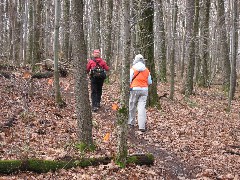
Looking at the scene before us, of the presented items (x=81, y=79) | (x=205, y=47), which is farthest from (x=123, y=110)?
(x=205, y=47)

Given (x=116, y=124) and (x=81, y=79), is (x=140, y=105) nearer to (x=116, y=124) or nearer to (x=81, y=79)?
(x=116, y=124)

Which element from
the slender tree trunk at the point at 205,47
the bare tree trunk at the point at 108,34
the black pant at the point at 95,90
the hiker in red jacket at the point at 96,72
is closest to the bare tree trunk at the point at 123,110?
the hiker in red jacket at the point at 96,72

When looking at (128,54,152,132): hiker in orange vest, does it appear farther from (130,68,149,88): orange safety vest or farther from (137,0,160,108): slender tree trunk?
(137,0,160,108): slender tree trunk

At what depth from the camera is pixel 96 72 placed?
1197 cm

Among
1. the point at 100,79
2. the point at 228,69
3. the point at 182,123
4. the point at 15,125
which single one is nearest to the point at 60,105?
the point at 100,79

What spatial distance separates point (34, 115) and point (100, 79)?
294 cm

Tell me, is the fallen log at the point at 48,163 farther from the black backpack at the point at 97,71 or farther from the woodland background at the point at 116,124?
the black backpack at the point at 97,71

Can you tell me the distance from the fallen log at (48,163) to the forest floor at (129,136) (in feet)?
0.33

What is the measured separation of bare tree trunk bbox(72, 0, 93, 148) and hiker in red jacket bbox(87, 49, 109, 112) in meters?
4.45

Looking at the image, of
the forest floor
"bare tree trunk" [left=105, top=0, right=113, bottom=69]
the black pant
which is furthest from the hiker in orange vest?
"bare tree trunk" [left=105, top=0, right=113, bottom=69]

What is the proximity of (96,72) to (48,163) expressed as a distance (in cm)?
593

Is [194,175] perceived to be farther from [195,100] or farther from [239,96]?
[239,96]

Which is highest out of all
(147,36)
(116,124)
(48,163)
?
(147,36)

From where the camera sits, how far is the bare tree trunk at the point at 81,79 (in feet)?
23.5
